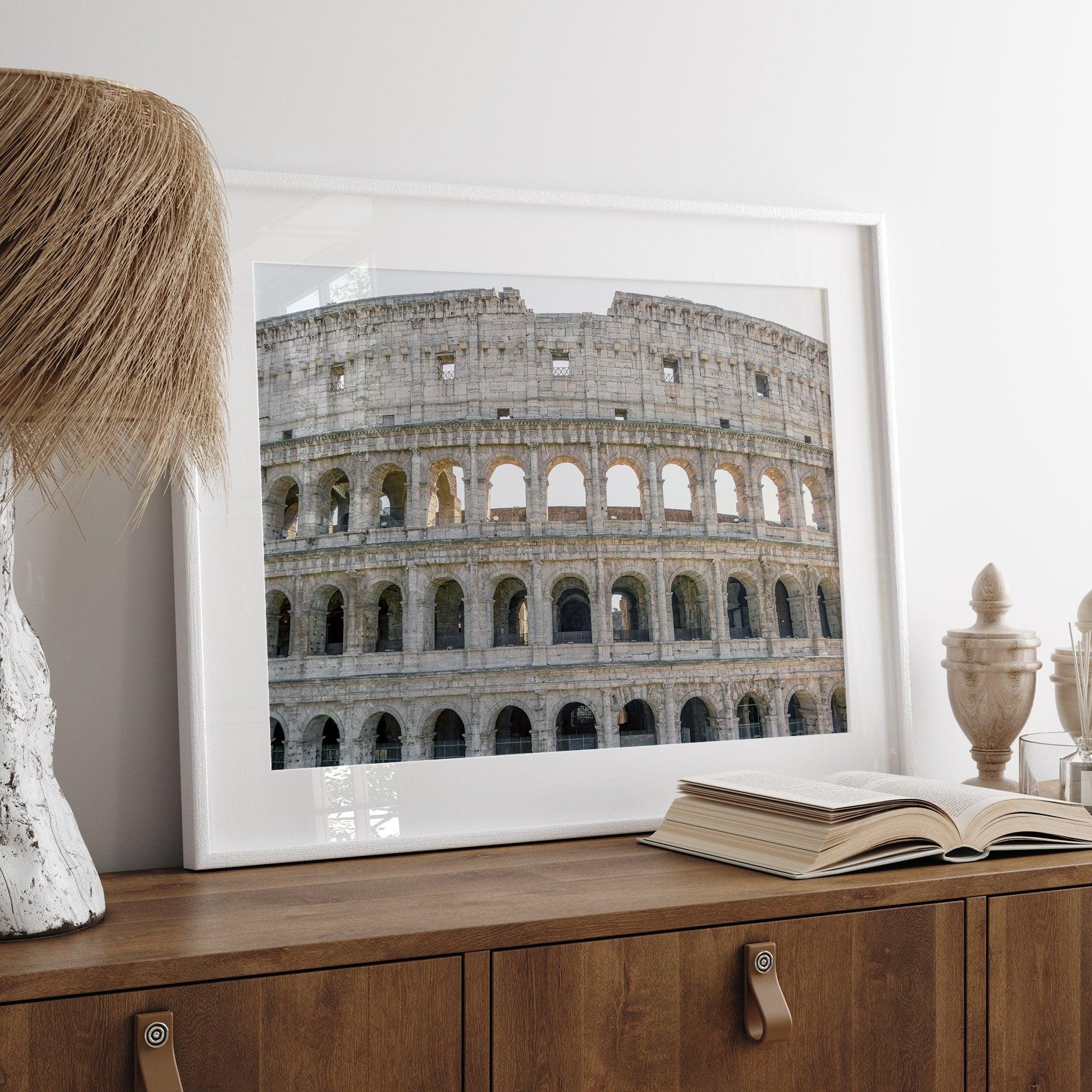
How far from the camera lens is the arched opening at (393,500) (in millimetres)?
1365

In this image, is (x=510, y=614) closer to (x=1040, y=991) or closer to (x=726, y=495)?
(x=726, y=495)

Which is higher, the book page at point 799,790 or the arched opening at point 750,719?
the arched opening at point 750,719

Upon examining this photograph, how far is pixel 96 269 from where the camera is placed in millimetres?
887

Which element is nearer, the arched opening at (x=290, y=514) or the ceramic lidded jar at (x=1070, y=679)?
the arched opening at (x=290, y=514)

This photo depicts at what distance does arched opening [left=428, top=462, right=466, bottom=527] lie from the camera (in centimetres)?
138

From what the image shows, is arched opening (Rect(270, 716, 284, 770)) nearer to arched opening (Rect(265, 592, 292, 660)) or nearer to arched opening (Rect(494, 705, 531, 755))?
arched opening (Rect(265, 592, 292, 660))

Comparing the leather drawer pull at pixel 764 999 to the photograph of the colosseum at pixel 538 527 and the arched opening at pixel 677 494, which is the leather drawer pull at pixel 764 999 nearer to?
the photograph of the colosseum at pixel 538 527

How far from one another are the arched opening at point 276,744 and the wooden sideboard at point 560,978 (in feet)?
0.41

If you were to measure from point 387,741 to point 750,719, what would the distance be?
51 centimetres

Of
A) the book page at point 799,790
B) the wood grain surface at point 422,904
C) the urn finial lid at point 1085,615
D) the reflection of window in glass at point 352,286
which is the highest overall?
the reflection of window in glass at point 352,286

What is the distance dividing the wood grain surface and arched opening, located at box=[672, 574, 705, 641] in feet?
0.99

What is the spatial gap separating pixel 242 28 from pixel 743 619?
1.01 m

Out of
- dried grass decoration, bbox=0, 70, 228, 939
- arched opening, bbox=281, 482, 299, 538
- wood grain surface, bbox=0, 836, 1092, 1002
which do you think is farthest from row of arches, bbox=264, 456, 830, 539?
wood grain surface, bbox=0, 836, 1092, 1002

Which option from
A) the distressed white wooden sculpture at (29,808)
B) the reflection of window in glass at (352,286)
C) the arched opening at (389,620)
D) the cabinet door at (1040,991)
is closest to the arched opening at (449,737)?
the arched opening at (389,620)
